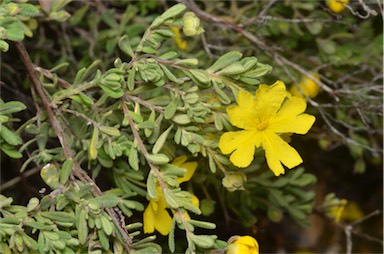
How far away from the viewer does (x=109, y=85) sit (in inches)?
39.4

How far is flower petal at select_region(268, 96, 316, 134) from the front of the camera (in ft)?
3.27

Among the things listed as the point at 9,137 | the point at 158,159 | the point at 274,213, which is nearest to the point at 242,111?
the point at 158,159

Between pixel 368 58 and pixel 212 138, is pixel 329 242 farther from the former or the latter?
pixel 212 138

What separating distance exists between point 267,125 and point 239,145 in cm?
6

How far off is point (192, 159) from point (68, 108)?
25 centimetres

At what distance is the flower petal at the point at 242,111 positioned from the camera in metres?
1.00

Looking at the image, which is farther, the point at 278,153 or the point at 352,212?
the point at 352,212

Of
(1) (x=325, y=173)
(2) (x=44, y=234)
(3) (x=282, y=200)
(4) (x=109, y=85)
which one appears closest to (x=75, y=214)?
(2) (x=44, y=234)

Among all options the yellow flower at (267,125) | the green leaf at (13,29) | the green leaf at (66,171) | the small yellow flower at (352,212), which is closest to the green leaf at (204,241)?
the yellow flower at (267,125)

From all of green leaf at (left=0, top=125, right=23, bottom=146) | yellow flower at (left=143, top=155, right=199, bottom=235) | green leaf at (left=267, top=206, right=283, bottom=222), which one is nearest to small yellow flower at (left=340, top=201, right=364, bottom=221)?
green leaf at (left=267, top=206, right=283, bottom=222)

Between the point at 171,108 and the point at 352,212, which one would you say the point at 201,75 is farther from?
the point at 352,212

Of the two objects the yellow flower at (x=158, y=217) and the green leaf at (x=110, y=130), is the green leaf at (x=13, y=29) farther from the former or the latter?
the yellow flower at (x=158, y=217)

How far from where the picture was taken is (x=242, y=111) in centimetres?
100

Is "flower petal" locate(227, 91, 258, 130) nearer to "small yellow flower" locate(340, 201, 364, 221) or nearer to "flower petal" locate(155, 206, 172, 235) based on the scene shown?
"flower petal" locate(155, 206, 172, 235)
